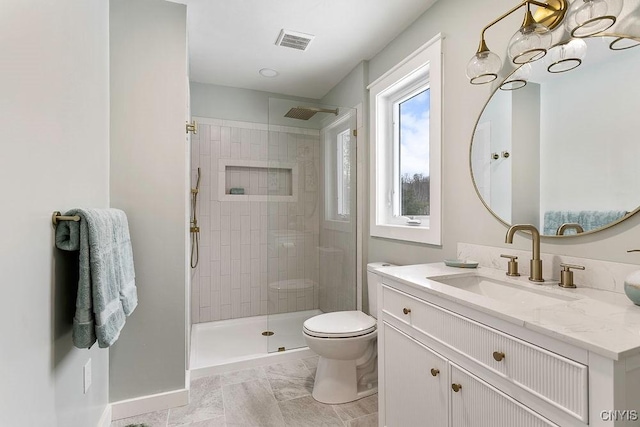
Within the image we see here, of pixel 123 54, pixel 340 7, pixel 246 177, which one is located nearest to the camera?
pixel 123 54

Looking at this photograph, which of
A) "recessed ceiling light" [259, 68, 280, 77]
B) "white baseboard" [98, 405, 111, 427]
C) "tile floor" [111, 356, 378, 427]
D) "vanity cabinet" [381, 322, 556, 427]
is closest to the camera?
"vanity cabinet" [381, 322, 556, 427]

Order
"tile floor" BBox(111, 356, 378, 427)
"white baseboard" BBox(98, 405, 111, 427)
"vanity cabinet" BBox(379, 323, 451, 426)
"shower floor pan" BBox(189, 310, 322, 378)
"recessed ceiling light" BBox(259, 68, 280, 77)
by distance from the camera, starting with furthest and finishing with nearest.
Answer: "recessed ceiling light" BBox(259, 68, 280, 77) → "shower floor pan" BBox(189, 310, 322, 378) → "tile floor" BBox(111, 356, 378, 427) → "white baseboard" BBox(98, 405, 111, 427) → "vanity cabinet" BBox(379, 323, 451, 426)

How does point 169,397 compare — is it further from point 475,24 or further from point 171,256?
point 475,24

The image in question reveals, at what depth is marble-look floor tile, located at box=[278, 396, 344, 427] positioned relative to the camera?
1.78 metres

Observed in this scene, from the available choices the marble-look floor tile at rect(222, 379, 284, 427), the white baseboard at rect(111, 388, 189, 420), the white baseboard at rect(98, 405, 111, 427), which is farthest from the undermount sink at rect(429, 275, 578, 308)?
the white baseboard at rect(98, 405, 111, 427)

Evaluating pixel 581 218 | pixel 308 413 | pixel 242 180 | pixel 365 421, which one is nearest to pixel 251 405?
pixel 308 413

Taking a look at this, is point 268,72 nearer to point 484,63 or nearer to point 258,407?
point 484,63

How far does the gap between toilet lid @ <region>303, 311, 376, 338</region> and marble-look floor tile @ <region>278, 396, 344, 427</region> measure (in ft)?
1.43

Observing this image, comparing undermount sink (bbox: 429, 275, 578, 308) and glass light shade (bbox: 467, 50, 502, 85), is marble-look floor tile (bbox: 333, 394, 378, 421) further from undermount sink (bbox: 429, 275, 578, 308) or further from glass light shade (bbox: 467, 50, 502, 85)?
glass light shade (bbox: 467, 50, 502, 85)

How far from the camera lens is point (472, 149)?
1.67 meters

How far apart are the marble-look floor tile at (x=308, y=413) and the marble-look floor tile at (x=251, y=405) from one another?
52 mm

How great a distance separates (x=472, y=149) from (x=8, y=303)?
1.92 m

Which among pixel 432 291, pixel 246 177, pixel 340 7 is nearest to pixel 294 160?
pixel 246 177

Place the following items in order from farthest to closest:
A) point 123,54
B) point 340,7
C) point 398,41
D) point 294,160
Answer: point 294,160 → point 398,41 → point 340,7 → point 123,54
